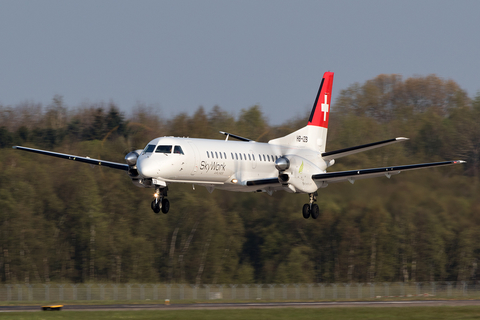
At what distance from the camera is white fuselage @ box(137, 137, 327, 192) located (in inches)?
1030

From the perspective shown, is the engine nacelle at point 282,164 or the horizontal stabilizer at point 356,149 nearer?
the horizontal stabilizer at point 356,149

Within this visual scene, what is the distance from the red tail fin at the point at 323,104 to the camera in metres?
34.3

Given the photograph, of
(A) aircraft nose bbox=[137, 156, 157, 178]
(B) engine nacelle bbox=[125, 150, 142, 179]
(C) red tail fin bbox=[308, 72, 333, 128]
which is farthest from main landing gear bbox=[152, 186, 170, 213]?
(C) red tail fin bbox=[308, 72, 333, 128]

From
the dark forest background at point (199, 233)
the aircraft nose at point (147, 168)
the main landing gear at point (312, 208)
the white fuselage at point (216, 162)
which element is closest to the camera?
the aircraft nose at point (147, 168)

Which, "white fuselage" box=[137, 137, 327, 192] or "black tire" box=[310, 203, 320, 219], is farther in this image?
"black tire" box=[310, 203, 320, 219]

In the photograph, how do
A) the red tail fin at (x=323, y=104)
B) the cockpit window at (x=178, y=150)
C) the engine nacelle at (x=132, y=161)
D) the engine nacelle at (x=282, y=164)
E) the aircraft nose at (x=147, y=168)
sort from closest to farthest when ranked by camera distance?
the aircraft nose at (x=147, y=168), the cockpit window at (x=178, y=150), the engine nacelle at (x=132, y=161), the engine nacelle at (x=282, y=164), the red tail fin at (x=323, y=104)

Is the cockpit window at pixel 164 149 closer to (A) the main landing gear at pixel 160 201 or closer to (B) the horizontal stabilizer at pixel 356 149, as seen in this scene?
(A) the main landing gear at pixel 160 201

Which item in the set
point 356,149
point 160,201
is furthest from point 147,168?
point 356,149

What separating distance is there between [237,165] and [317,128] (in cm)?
687

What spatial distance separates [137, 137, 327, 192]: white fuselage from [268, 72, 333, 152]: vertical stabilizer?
2.69 feet

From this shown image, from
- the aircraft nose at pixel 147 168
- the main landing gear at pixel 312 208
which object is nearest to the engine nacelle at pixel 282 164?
the main landing gear at pixel 312 208

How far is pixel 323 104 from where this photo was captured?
34750 mm

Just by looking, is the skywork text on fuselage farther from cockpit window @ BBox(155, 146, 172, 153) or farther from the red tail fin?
the red tail fin

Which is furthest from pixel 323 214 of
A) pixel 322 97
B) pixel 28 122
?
pixel 28 122
